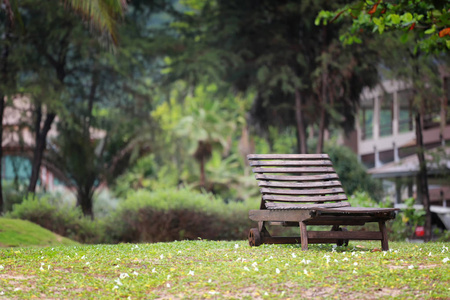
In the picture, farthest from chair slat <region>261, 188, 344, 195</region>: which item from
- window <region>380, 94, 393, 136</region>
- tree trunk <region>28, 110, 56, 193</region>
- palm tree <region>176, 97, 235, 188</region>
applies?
palm tree <region>176, 97, 235, 188</region>

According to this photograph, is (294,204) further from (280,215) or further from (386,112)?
(386,112)

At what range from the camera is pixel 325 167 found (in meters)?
10.1

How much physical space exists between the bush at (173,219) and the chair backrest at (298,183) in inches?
209

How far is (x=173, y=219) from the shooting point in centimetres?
1500

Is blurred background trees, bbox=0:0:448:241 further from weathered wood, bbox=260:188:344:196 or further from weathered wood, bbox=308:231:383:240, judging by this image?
weathered wood, bbox=308:231:383:240

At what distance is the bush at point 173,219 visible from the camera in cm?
1495

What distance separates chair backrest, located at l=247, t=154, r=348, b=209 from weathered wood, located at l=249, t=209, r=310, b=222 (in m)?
0.25

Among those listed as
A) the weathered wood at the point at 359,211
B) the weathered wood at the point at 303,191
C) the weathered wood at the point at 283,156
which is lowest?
the weathered wood at the point at 359,211

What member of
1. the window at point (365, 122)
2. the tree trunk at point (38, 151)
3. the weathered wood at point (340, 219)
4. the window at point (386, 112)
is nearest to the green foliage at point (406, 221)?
the window at point (386, 112)

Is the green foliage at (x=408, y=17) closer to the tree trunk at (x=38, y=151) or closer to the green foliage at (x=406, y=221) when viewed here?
the green foliage at (x=406, y=221)

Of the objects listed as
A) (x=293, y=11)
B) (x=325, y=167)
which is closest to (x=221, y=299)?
(x=325, y=167)

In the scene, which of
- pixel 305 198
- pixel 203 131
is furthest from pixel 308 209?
pixel 203 131

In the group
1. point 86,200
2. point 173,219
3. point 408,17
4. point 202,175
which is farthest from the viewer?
point 202,175

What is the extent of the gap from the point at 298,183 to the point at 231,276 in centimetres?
399
